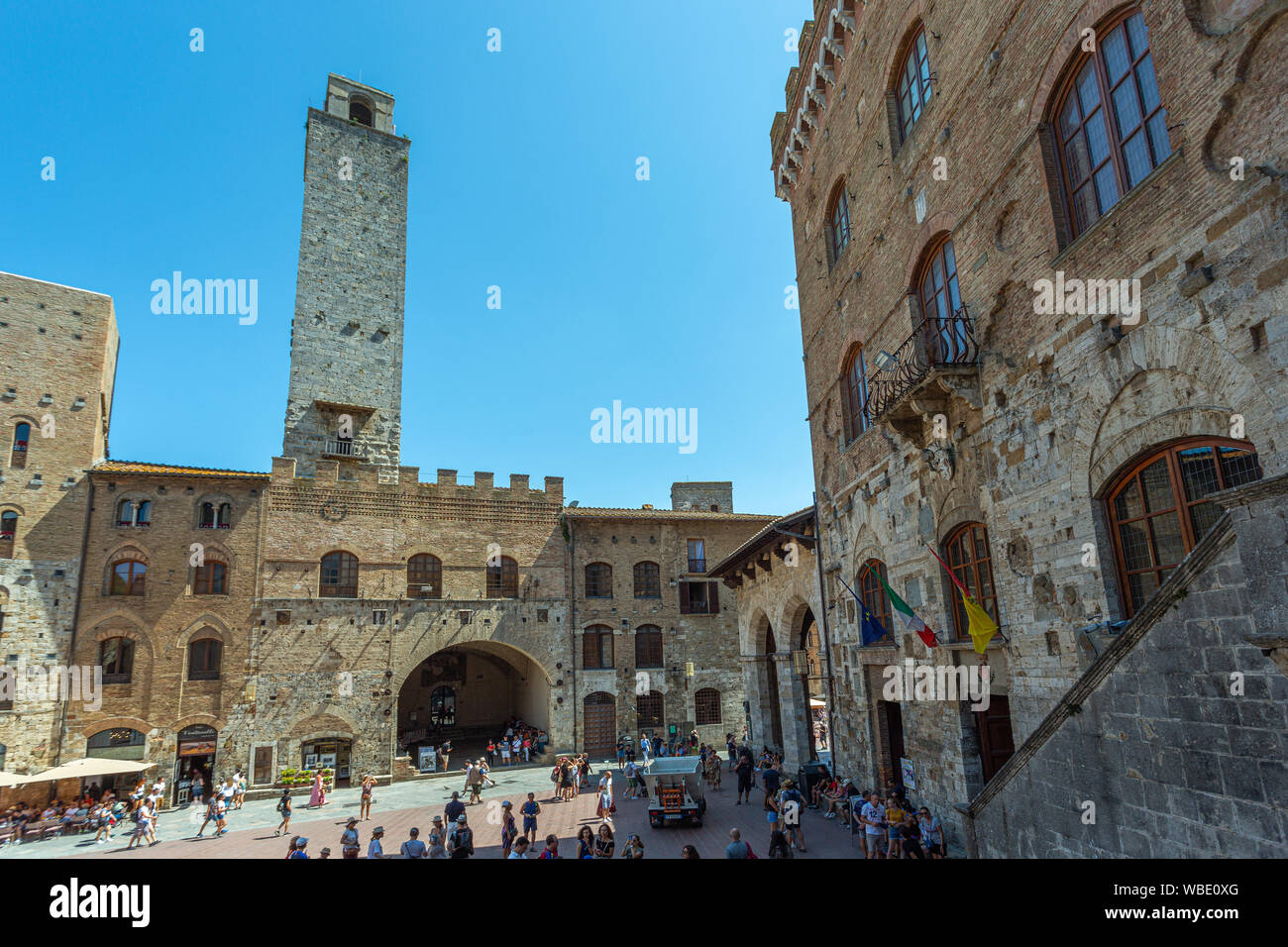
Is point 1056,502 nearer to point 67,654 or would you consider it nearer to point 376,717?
point 376,717

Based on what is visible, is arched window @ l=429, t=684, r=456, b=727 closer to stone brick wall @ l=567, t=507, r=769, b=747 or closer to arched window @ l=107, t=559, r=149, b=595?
stone brick wall @ l=567, t=507, r=769, b=747

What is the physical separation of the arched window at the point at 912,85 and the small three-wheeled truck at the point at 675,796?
49.5 ft

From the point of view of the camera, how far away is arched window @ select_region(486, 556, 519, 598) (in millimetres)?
29125

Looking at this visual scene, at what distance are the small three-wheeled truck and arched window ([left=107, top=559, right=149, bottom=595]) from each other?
62.2 ft

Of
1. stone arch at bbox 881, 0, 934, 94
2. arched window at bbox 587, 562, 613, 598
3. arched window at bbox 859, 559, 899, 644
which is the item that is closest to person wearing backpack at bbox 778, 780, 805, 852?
arched window at bbox 859, 559, 899, 644

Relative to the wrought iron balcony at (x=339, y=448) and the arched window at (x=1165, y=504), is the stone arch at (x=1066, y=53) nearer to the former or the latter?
the arched window at (x=1165, y=504)

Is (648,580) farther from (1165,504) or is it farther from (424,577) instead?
(1165,504)

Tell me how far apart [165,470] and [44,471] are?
339 centimetres

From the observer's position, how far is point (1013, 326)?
32.8ft

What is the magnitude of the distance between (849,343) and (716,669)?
18.9m

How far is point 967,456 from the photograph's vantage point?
11273mm

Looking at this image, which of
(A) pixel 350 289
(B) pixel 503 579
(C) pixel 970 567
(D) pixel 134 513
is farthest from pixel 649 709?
(A) pixel 350 289

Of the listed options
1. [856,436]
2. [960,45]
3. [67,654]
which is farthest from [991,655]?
[67,654]
